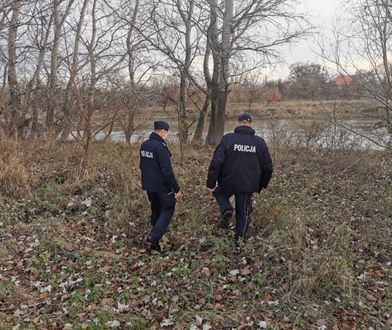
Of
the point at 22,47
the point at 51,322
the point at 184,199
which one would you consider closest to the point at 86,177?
the point at 184,199

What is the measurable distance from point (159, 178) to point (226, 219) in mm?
1295

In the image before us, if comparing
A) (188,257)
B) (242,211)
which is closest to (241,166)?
(242,211)

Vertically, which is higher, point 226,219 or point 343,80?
point 343,80

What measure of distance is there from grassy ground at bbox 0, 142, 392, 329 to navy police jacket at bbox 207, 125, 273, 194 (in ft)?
2.80

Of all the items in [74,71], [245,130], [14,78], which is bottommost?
[245,130]

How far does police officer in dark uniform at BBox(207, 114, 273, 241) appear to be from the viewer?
558 centimetres

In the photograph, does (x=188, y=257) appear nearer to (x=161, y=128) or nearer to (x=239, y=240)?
(x=239, y=240)

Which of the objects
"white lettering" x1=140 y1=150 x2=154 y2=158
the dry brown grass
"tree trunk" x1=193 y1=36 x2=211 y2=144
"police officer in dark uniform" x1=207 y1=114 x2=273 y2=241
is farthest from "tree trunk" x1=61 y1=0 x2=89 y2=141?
"police officer in dark uniform" x1=207 y1=114 x2=273 y2=241

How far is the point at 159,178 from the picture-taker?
563cm

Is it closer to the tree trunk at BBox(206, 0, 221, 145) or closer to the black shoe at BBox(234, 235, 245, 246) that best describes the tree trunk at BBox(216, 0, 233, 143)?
the tree trunk at BBox(206, 0, 221, 145)

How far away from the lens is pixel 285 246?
5.28 m

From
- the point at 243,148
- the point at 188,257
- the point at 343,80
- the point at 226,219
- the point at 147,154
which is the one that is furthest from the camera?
the point at 343,80

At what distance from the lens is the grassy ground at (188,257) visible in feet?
13.6

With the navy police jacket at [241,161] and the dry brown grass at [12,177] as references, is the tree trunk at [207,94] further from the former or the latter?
the navy police jacket at [241,161]
